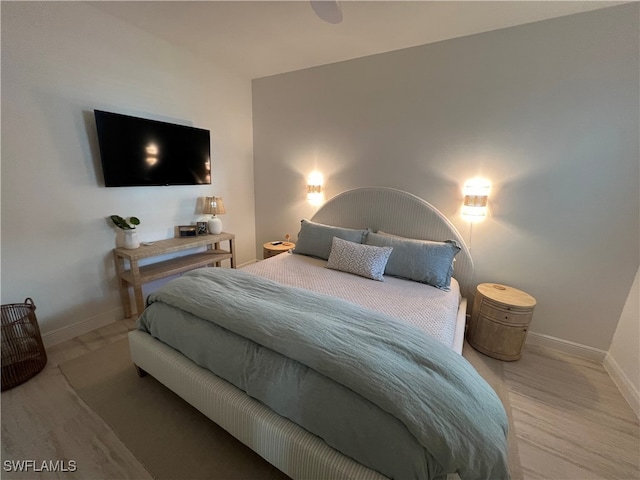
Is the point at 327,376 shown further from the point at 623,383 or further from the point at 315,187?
the point at 315,187

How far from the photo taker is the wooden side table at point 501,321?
202cm

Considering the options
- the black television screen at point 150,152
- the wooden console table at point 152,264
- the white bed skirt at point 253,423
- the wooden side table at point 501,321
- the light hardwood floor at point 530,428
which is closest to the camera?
the white bed skirt at point 253,423

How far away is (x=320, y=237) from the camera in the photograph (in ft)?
9.07

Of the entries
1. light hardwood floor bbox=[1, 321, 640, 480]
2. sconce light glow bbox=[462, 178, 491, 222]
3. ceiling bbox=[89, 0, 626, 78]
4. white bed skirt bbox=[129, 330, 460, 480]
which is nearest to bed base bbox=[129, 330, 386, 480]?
white bed skirt bbox=[129, 330, 460, 480]

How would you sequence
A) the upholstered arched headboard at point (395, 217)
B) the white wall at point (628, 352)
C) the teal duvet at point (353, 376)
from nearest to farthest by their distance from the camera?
1. the teal duvet at point (353, 376)
2. the white wall at point (628, 352)
3. the upholstered arched headboard at point (395, 217)

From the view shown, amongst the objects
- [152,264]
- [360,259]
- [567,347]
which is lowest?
[567,347]

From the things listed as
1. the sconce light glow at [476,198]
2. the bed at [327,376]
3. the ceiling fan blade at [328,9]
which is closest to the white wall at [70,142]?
the bed at [327,376]

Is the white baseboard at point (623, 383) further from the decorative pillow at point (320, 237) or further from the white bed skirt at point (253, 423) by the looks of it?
the decorative pillow at point (320, 237)

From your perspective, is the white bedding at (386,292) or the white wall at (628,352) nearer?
the white bedding at (386,292)

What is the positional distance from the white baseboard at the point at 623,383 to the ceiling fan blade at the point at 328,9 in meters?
3.02

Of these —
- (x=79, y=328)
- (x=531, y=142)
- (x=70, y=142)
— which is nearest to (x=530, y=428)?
(x=531, y=142)

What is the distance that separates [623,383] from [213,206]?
3.92m

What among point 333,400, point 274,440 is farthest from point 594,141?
point 274,440

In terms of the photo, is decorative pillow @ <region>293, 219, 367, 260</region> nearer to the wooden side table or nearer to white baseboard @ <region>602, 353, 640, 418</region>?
the wooden side table
